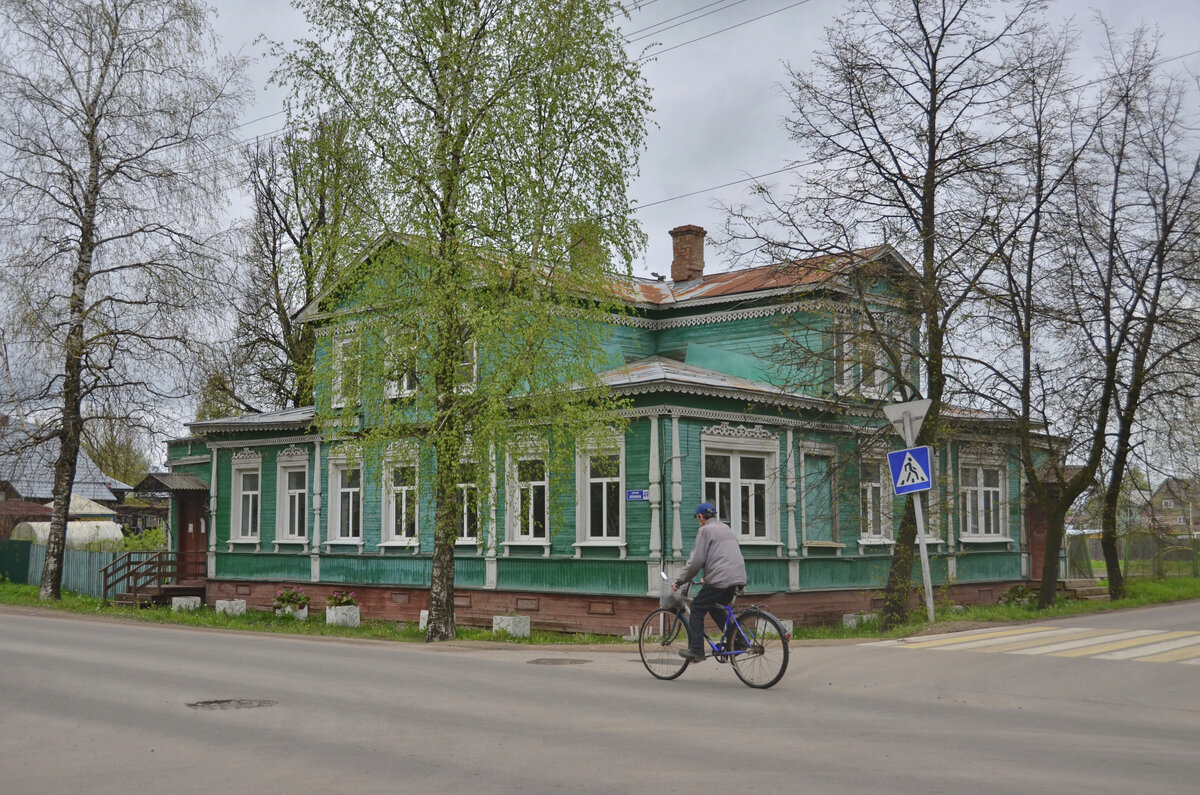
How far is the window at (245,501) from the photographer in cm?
3216

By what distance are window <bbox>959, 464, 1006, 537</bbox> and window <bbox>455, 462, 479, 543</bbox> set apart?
1283cm

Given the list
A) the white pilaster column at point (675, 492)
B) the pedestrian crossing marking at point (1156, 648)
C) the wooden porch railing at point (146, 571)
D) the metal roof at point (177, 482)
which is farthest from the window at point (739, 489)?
the metal roof at point (177, 482)

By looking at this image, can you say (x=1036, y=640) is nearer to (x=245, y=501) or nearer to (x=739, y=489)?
(x=739, y=489)

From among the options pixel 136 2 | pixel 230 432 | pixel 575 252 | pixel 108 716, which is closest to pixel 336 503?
pixel 230 432

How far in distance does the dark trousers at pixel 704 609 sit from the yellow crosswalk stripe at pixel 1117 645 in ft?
16.3

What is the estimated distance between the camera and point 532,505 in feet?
77.7

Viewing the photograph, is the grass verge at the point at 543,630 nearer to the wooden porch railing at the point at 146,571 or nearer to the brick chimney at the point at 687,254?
the wooden porch railing at the point at 146,571

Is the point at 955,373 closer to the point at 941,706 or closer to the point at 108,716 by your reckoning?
the point at 941,706

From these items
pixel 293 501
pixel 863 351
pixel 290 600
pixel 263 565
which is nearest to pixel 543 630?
pixel 863 351

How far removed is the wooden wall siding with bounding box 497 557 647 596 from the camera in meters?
22.2

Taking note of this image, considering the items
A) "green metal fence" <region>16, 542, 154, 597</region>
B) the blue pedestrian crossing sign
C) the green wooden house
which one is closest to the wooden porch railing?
"green metal fence" <region>16, 542, 154, 597</region>

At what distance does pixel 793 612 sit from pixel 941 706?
520 inches

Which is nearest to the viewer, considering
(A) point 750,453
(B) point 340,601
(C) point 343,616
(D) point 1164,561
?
(A) point 750,453

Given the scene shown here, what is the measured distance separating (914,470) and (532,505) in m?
8.83
